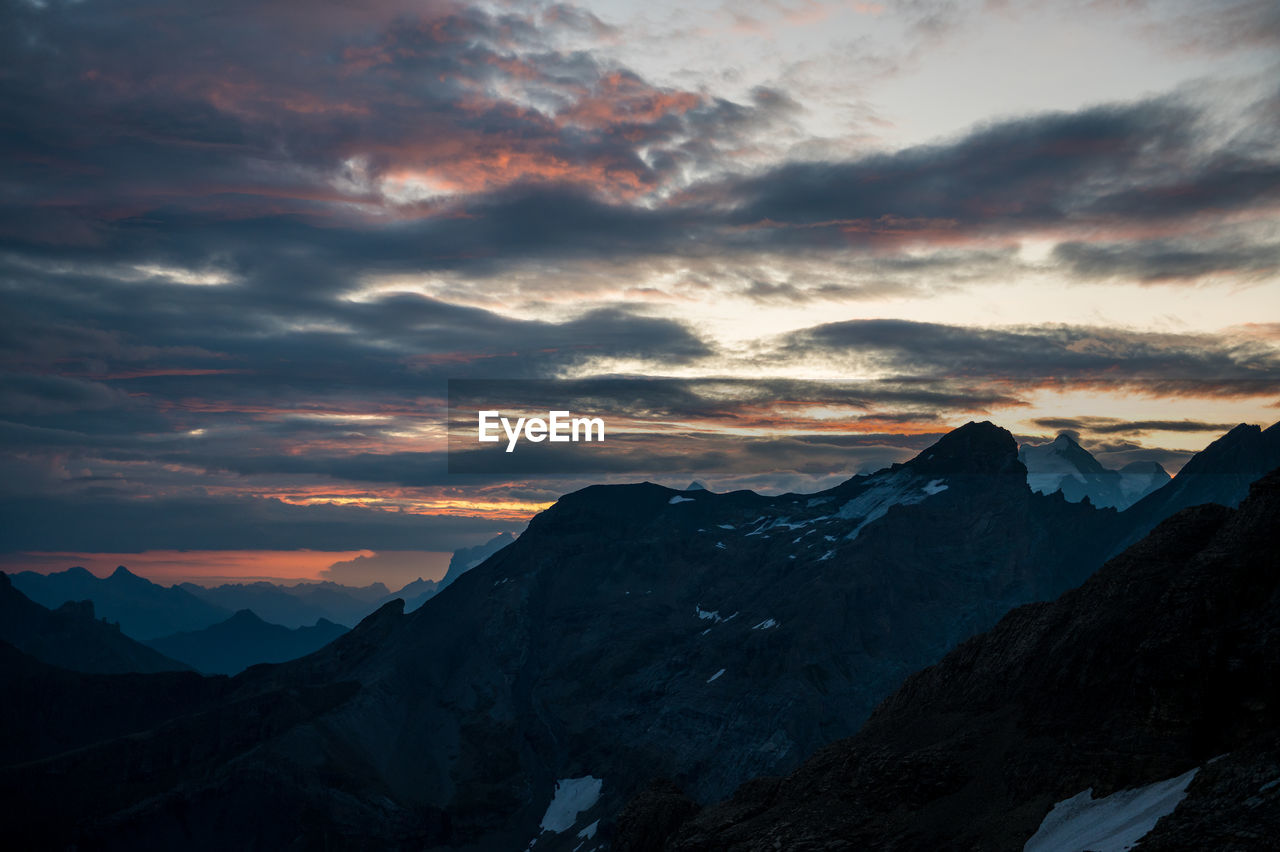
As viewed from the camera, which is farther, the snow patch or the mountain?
the mountain

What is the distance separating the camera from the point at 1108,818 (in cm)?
7044

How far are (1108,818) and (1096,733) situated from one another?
12897 mm

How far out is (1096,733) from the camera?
82188mm

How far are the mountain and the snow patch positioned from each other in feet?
0.59

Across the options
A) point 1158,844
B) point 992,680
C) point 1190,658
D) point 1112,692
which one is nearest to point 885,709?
point 992,680

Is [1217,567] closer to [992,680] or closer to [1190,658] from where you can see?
[1190,658]

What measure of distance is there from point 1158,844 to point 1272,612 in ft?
93.2

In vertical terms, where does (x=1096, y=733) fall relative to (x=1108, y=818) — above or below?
above

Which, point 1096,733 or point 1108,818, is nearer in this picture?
point 1108,818

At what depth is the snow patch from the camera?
65.0 meters

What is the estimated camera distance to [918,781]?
88.7 meters

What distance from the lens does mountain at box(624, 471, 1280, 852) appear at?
222 ft

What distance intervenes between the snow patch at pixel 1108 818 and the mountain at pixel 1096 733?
0.18m

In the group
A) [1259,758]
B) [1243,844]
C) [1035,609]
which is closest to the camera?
[1243,844]
